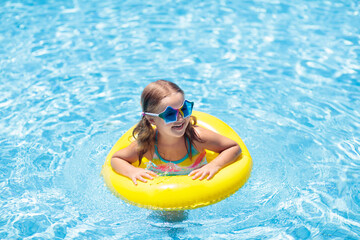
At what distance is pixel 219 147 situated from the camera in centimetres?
413

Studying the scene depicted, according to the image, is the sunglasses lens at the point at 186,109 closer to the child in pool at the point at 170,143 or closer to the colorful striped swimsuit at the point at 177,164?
the child in pool at the point at 170,143

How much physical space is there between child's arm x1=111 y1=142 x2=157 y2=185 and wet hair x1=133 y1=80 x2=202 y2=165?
7 cm

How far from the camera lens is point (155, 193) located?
12.2 ft

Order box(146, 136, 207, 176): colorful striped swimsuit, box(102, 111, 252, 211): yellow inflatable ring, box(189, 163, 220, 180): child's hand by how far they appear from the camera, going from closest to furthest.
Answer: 1. box(102, 111, 252, 211): yellow inflatable ring
2. box(189, 163, 220, 180): child's hand
3. box(146, 136, 207, 176): colorful striped swimsuit

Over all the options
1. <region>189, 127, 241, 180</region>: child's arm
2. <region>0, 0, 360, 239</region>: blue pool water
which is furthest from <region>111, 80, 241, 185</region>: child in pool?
<region>0, 0, 360, 239</region>: blue pool water

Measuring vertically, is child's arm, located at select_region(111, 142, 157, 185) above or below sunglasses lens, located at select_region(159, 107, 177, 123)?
below

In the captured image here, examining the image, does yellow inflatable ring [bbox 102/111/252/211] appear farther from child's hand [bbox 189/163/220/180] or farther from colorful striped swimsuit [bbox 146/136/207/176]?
colorful striped swimsuit [bbox 146/136/207/176]

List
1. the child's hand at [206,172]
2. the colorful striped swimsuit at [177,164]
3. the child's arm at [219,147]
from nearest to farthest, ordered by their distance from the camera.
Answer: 1. the child's hand at [206,172]
2. the child's arm at [219,147]
3. the colorful striped swimsuit at [177,164]

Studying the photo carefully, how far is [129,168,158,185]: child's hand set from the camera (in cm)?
383

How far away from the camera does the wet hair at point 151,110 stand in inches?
152

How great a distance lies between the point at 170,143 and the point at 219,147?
1.46ft

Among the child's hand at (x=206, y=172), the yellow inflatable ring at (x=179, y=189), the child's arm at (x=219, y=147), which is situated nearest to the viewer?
the yellow inflatable ring at (x=179, y=189)

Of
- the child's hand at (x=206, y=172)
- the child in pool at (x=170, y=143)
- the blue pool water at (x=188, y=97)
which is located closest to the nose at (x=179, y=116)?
the child in pool at (x=170, y=143)

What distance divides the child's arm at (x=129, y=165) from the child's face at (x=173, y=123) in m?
0.33
